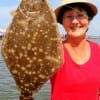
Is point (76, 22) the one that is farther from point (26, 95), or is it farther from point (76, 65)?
point (26, 95)

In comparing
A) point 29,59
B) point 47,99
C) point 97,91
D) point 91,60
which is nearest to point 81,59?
point 91,60

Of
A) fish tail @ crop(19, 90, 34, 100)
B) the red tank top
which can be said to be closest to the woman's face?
the red tank top

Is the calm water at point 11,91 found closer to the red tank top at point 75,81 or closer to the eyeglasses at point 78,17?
the red tank top at point 75,81

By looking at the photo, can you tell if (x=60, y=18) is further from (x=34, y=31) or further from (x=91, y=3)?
(x=34, y=31)

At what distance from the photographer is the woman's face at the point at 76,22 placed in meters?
3.30

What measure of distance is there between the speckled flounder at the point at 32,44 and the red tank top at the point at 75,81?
55 centimetres

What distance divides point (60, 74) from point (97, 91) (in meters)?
0.38

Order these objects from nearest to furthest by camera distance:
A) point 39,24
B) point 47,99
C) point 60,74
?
point 39,24 → point 60,74 → point 47,99

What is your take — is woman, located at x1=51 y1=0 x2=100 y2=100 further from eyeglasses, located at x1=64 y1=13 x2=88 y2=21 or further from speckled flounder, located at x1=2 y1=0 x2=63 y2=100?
speckled flounder, located at x1=2 y1=0 x2=63 y2=100

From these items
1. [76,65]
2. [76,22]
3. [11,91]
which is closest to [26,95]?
[76,65]

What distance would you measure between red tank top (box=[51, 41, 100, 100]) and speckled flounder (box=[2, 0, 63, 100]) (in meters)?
0.55

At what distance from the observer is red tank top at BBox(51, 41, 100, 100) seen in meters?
3.33

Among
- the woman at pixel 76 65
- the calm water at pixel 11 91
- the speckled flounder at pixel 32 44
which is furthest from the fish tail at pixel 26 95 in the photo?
the calm water at pixel 11 91

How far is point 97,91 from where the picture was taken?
3443 mm
